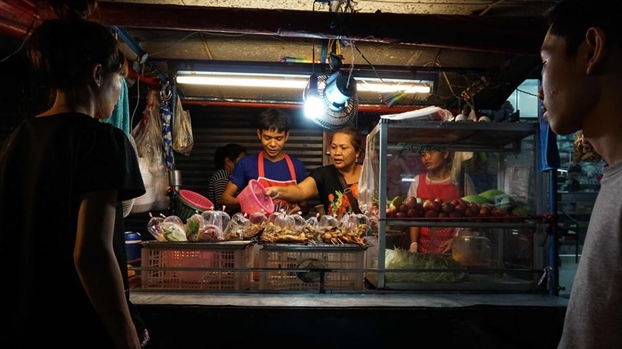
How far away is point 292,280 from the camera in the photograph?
11.9 ft

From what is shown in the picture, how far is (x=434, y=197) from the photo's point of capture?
15.6 feet

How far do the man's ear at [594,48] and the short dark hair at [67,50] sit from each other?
71.2 inches

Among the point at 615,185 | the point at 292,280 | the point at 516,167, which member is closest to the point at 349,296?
the point at 292,280

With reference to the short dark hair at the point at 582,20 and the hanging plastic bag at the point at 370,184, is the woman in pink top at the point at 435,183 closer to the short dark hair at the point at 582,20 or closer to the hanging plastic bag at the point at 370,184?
the hanging plastic bag at the point at 370,184

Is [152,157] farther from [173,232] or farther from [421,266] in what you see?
[421,266]

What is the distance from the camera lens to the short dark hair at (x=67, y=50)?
1.73 m

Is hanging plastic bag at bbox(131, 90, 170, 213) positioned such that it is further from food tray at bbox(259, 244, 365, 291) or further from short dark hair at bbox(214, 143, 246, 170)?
food tray at bbox(259, 244, 365, 291)

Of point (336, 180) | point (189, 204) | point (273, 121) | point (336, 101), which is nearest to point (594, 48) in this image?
point (336, 101)

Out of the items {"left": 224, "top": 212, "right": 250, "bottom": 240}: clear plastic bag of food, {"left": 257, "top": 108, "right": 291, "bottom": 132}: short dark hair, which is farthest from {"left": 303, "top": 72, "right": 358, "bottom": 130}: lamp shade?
{"left": 224, "top": 212, "right": 250, "bottom": 240}: clear plastic bag of food

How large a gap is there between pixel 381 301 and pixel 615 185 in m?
2.31

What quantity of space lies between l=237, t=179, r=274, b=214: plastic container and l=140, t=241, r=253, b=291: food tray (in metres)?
1.38

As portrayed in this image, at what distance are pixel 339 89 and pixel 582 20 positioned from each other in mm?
3057

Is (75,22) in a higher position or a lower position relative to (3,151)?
higher

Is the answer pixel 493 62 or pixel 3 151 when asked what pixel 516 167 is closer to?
pixel 493 62
